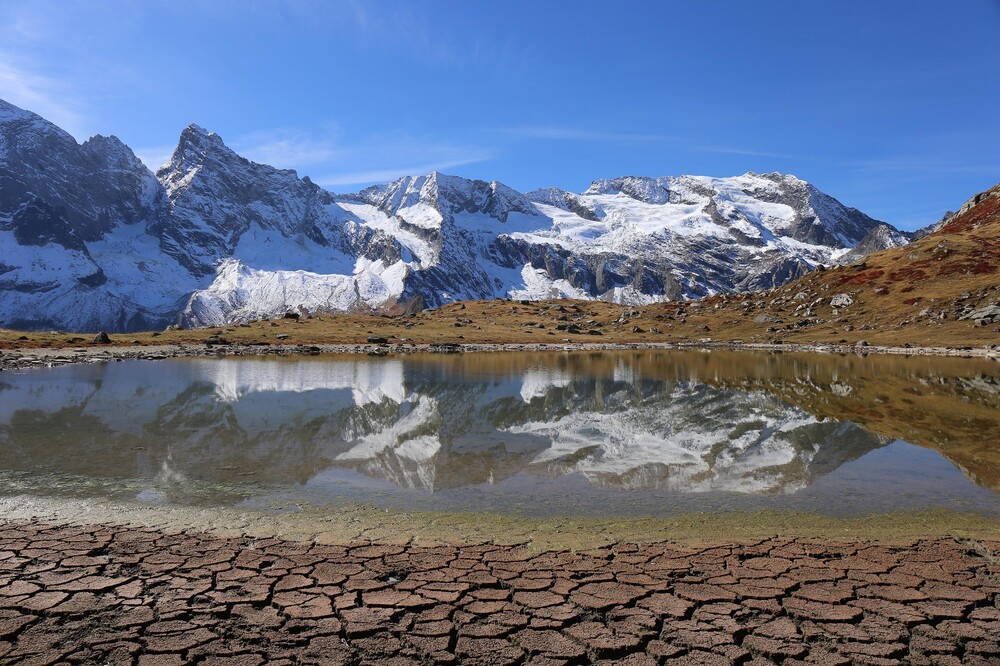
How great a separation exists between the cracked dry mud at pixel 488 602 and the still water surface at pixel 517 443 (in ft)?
12.7

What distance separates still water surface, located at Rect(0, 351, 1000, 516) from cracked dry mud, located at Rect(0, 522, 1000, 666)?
12.7ft

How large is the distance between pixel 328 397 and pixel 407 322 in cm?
11011

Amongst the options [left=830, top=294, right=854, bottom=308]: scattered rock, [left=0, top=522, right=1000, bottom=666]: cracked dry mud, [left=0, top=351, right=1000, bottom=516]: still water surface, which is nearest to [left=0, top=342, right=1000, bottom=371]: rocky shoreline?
[left=830, top=294, right=854, bottom=308]: scattered rock

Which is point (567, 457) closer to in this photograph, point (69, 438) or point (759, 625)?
point (759, 625)

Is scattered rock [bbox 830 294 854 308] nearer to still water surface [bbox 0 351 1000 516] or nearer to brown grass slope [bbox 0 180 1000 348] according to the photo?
brown grass slope [bbox 0 180 1000 348]

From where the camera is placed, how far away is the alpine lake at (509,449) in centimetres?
1653

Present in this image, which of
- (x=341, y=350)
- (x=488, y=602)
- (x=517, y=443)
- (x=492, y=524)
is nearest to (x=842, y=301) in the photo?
(x=341, y=350)

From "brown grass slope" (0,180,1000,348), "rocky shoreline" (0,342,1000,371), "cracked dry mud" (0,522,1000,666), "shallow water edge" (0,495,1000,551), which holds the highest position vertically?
"brown grass slope" (0,180,1000,348)

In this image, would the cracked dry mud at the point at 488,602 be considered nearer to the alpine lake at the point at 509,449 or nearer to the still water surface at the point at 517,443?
the alpine lake at the point at 509,449

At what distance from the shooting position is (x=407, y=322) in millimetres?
150625

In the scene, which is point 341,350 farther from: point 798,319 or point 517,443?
point 798,319

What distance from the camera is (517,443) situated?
25.6 m

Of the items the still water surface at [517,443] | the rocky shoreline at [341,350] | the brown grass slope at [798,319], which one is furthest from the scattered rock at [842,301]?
the still water surface at [517,443]

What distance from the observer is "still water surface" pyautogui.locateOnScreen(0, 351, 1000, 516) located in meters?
17.5
